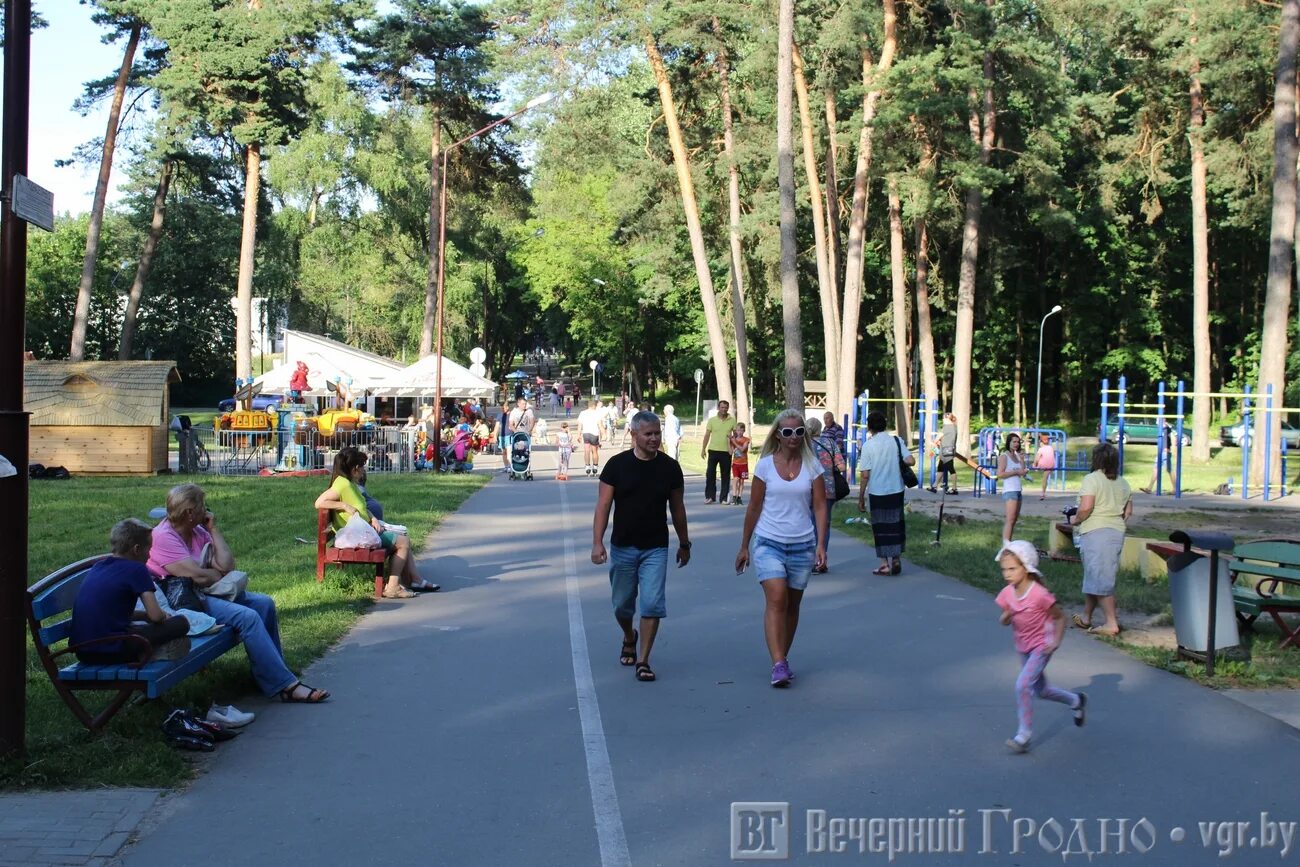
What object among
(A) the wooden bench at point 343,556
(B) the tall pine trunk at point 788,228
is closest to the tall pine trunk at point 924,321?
(B) the tall pine trunk at point 788,228

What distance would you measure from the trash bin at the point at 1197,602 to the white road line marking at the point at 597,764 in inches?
169

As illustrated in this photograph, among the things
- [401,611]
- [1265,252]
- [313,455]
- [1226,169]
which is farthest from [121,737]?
[1265,252]

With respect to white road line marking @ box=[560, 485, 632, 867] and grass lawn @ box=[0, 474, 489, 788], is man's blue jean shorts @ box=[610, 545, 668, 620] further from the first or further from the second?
grass lawn @ box=[0, 474, 489, 788]

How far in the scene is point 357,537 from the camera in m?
11.4

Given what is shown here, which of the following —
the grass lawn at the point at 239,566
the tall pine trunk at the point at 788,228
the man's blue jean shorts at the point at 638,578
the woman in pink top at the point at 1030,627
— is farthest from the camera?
the tall pine trunk at the point at 788,228

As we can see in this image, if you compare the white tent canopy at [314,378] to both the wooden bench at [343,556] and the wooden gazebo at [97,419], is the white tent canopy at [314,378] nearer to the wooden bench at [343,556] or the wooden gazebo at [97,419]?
the wooden gazebo at [97,419]

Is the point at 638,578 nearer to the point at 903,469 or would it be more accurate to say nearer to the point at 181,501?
the point at 181,501

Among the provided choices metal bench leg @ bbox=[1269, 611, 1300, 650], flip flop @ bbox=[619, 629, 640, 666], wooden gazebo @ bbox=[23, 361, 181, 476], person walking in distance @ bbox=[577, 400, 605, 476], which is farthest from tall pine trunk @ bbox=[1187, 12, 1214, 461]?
flip flop @ bbox=[619, 629, 640, 666]

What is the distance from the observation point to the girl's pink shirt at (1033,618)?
22.2 feet

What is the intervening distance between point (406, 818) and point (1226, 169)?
118 feet

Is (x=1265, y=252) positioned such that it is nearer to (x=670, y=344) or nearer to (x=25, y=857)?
(x=670, y=344)

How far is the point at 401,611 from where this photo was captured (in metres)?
10.9

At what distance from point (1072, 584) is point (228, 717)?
8.94 m

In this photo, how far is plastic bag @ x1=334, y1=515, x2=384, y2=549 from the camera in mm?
11414
